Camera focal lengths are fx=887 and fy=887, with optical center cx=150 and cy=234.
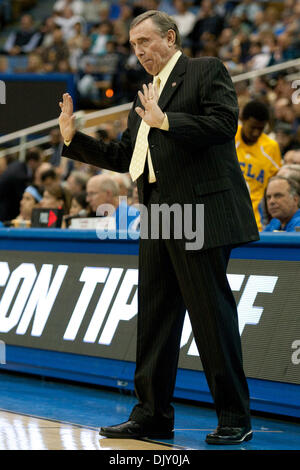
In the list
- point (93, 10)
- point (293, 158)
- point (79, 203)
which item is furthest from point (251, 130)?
point (93, 10)

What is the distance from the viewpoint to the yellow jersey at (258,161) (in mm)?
7613

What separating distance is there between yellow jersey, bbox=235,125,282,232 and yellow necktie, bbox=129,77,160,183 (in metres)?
3.31

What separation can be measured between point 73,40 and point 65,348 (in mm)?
12066

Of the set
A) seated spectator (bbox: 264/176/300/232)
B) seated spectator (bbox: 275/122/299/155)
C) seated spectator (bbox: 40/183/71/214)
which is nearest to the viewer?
seated spectator (bbox: 264/176/300/232)

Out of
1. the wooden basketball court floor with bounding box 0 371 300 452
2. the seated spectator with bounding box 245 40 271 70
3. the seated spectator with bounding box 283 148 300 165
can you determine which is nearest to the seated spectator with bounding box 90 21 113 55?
the seated spectator with bounding box 245 40 271 70

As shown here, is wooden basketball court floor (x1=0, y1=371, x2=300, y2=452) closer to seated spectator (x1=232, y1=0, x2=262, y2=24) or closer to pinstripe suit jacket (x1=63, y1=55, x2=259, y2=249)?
pinstripe suit jacket (x1=63, y1=55, x2=259, y2=249)

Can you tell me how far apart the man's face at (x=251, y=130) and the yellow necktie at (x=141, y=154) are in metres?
3.09

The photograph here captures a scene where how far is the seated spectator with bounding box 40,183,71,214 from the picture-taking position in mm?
8797

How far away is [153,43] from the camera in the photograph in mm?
4195

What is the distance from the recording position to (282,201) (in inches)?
243

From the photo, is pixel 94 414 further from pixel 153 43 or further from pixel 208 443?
pixel 153 43

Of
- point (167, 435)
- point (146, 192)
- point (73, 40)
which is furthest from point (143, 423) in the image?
point (73, 40)

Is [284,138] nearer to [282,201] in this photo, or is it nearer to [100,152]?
[282,201]

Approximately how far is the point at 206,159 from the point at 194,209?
0.24m
